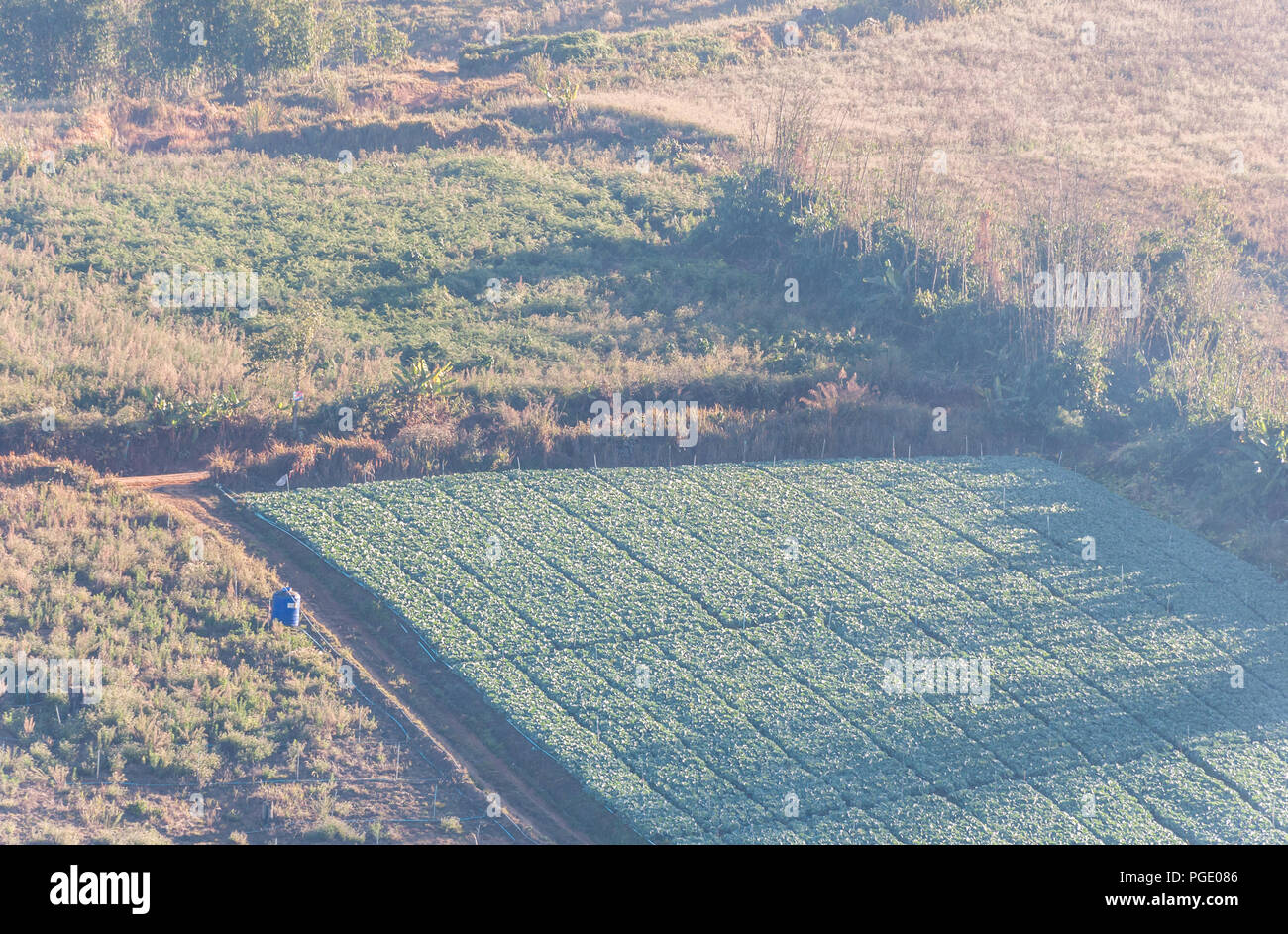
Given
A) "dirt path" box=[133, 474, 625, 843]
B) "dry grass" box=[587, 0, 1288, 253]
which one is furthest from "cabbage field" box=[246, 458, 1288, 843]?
"dry grass" box=[587, 0, 1288, 253]

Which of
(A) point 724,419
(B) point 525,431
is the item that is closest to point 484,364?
(B) point 525,431

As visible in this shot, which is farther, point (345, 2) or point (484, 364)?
point (345, 2)

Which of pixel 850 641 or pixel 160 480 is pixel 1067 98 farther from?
pixel 160 480

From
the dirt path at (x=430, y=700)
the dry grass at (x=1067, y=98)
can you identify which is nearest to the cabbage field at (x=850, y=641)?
Result: the dirt path at (x=430, y=700)

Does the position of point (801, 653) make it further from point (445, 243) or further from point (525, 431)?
point (445, 243)

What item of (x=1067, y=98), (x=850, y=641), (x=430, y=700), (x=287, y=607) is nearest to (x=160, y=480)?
(x=287, y=607)

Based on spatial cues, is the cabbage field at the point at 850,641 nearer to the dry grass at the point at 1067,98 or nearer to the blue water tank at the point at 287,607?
the blue water tank at the point at 287,607
